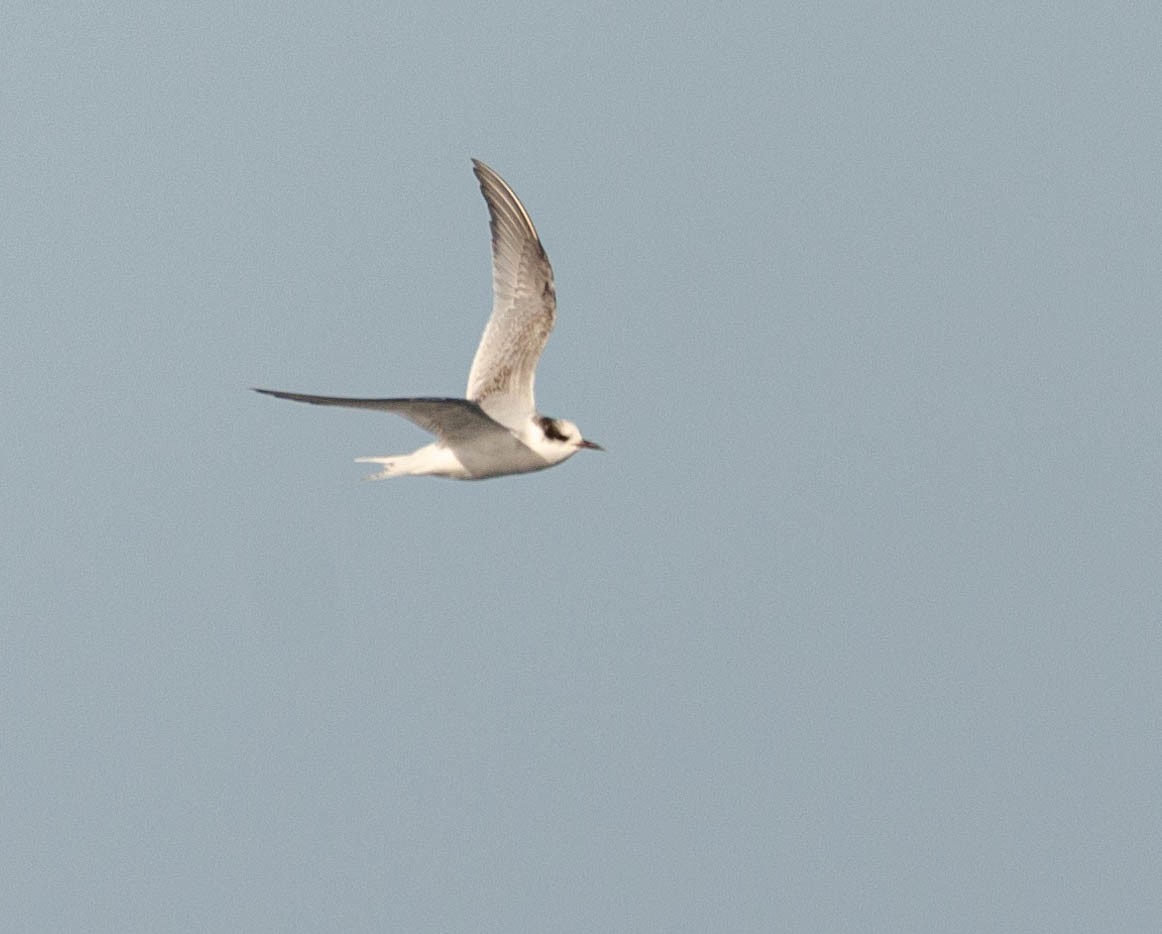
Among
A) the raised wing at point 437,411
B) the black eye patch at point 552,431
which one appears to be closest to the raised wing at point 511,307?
the black eye patch at point 552,431

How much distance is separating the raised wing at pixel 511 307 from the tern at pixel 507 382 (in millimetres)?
13

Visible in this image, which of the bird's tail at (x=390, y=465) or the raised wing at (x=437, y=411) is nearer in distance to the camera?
the raised wing at (x=437, y=411)

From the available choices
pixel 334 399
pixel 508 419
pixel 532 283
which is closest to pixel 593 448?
pixel 508 419

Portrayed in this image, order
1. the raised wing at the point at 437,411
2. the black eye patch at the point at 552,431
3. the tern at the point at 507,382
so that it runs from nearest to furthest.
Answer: the raised wing at the point at 437,411
the tern at the point at 507,382
the black eye patch at the point at 552,431

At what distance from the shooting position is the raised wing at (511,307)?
22672mm

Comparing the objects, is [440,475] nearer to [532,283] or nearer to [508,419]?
[508,419]

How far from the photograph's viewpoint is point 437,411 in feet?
60.8

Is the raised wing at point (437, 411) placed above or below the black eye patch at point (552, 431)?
above

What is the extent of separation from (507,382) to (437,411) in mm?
4161

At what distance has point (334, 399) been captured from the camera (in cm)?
1584

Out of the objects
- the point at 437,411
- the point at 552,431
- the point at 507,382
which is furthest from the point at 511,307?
the point at 437,411

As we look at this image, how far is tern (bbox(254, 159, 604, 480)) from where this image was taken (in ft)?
68.5

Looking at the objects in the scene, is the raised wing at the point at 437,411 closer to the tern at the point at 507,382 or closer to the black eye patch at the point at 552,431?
the tern at the point at 507,382

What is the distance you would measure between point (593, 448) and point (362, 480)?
9.19ft
